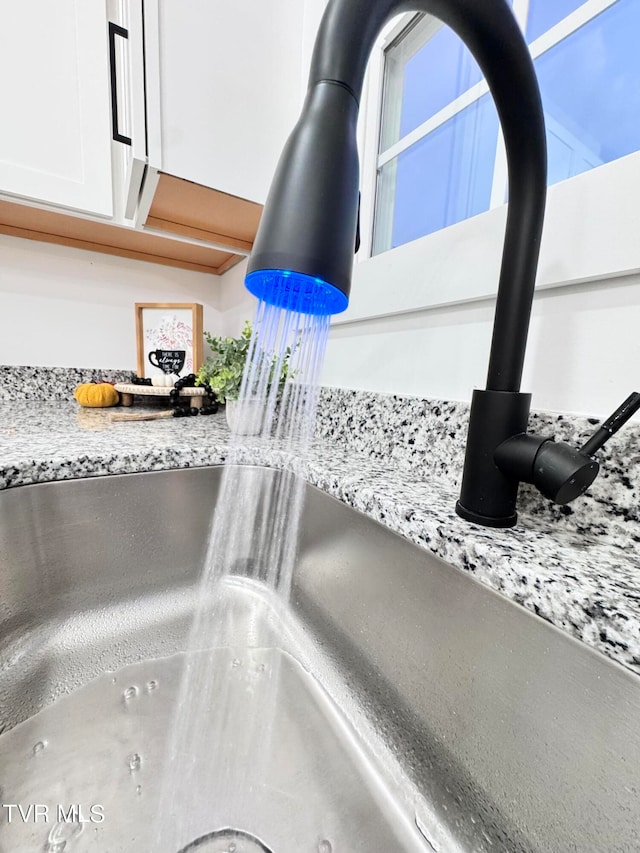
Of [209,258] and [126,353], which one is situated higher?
[209,258]

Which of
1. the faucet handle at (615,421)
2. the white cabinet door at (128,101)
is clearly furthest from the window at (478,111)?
the white cabinet door at (128,101)

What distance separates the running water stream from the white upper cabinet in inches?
18.4

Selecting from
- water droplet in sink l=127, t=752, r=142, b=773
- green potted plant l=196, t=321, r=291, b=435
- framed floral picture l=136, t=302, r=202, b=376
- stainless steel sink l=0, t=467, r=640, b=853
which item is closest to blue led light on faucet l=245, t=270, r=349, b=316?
stainless steel sink l=0, t=467, r=640, b=853

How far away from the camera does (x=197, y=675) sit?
0.46m

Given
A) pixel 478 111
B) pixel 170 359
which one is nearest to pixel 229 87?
pixel 478 111

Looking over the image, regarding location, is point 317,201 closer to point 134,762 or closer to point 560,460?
point 560,460

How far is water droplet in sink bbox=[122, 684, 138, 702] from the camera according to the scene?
0.41m

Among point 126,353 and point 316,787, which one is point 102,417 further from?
point 316,787

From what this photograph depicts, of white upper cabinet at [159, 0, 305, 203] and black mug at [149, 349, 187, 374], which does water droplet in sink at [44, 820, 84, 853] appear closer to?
white upper cabinet at [159, 0, 305, 203]

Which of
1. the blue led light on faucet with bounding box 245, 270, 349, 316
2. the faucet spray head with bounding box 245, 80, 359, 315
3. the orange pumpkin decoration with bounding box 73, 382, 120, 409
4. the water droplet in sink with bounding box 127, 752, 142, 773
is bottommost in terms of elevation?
the water droplet in sink with bounding box 127, 752, 142, 773

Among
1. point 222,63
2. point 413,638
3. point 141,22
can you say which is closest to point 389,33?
point 222,63

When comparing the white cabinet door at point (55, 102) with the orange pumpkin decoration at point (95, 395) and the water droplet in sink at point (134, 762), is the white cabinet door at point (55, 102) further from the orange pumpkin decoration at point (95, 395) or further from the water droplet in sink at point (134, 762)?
the water droplet in sink at point (134, 762)

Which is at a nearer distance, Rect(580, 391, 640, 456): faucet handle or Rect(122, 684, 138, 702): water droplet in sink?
Rect(580, 391, 640, 456): faucet handle

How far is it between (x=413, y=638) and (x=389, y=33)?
3.18 ft
